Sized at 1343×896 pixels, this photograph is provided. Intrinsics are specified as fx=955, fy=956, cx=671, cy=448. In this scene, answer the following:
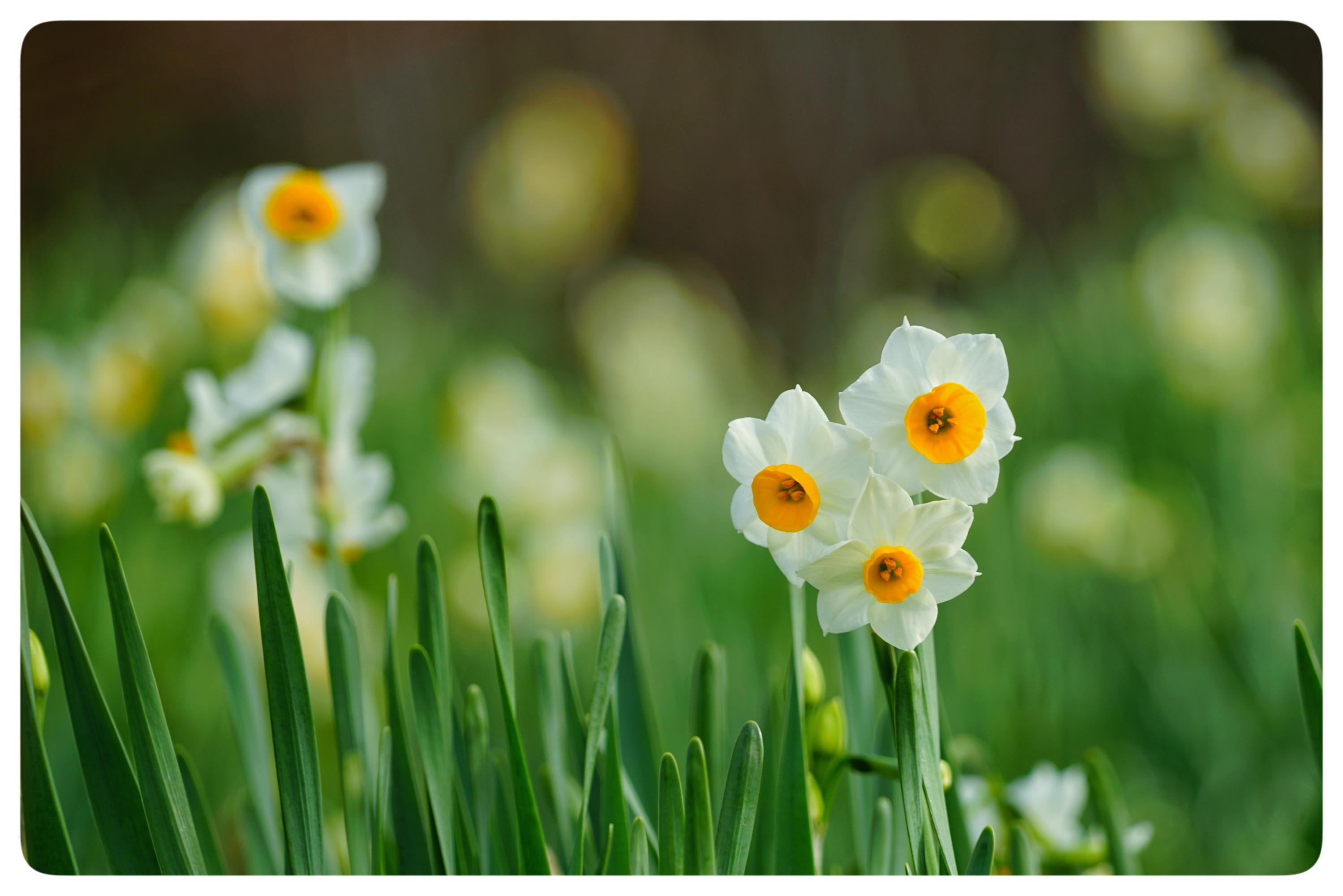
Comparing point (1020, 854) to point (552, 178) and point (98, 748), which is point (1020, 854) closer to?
point (98, 748)

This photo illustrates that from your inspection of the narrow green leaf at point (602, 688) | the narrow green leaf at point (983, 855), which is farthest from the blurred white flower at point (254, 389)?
the narrow green leaf at point (983, 855)

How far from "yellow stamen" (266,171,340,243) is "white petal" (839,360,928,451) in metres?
0.30

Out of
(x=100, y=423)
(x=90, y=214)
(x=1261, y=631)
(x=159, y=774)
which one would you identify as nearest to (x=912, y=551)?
(x=159, y=774)

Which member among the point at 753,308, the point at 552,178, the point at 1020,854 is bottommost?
the point at 1020,854

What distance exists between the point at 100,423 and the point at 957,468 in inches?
28.2

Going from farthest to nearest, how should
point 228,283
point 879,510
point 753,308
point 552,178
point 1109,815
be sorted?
point 753,308, point 552,178, point 228,283, point 1109,815, point 879,510

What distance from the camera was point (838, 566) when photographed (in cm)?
26

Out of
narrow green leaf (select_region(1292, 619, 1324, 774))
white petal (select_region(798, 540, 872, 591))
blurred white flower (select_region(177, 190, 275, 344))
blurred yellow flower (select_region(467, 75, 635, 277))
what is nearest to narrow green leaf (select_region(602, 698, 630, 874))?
white petal (select_region(798, 540, 872, 591))

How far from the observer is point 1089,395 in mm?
1071

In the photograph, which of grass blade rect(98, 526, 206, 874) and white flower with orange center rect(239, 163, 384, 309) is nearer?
grass blade rect(98, 526, 206, 874)

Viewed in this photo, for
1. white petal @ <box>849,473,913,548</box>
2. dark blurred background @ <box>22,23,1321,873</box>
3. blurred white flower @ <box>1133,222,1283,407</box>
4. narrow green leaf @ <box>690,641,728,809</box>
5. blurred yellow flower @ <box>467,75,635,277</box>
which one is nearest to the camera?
white petal @ <box>849,473,913,548</box>

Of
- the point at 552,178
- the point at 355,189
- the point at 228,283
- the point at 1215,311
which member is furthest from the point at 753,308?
the point at 355,189

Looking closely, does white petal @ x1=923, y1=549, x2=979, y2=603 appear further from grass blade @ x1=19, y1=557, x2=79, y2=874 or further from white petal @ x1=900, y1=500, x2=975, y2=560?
grass blade @ x1=19, y1=557, x2=79, y2=874

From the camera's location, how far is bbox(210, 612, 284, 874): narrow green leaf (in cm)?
39
